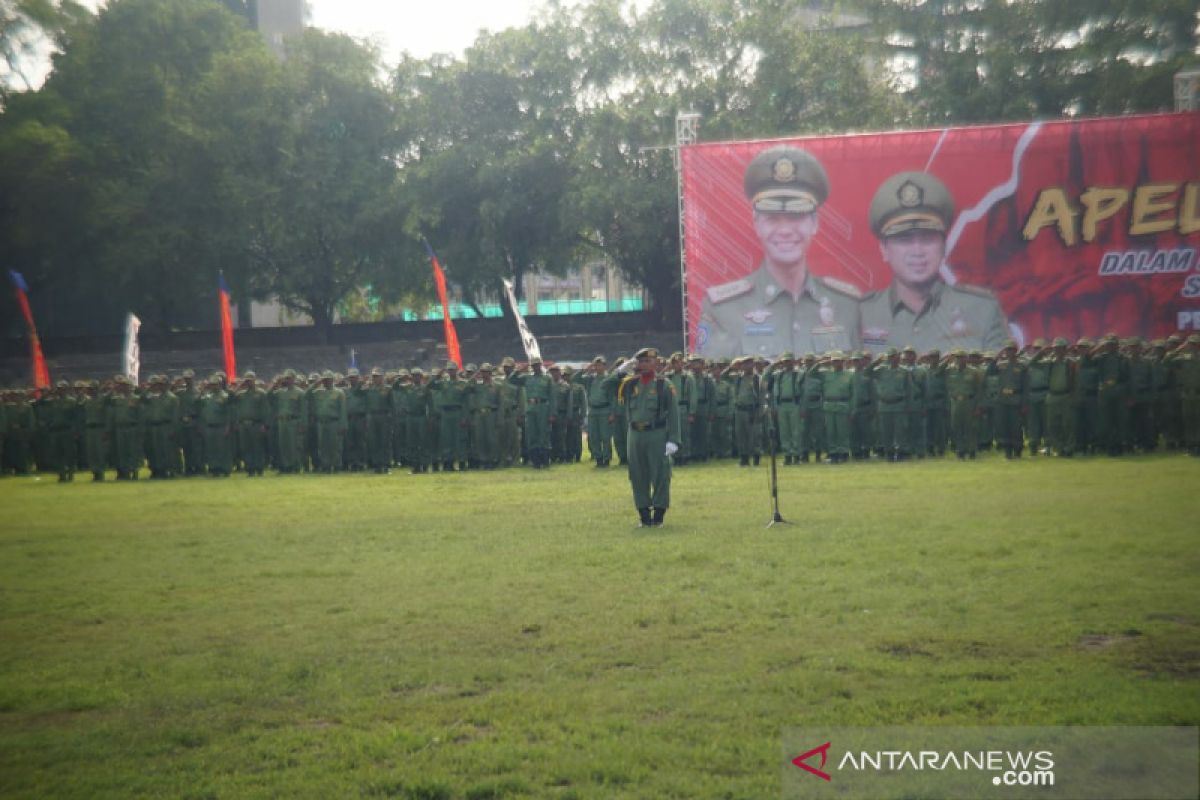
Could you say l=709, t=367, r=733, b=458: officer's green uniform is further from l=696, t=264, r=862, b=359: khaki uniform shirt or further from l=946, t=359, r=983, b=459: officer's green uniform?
l=696, t=264, r=862, b=359: khaki uniform shirt

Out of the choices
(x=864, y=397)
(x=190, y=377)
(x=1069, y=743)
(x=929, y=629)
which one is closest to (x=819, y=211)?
(x=864, y=397)

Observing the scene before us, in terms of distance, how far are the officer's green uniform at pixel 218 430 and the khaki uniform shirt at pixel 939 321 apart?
546 inches

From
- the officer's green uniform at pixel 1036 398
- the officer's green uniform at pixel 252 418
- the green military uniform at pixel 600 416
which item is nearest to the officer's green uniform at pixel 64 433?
the officer's green uniform at pixel 252 418

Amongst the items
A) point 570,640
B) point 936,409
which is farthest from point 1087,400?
point 570,640

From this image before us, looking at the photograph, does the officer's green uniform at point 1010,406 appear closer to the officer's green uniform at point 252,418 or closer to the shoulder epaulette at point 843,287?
the shoulder epaulette at point 843,287

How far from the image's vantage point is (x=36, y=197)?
47969 millimetres

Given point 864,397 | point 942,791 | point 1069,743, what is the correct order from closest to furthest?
point 942,791 < point 1069,743 < point 864,397

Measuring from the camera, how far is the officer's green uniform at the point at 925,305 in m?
27.8

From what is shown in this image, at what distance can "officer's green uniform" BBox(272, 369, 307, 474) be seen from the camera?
2281 centimetres

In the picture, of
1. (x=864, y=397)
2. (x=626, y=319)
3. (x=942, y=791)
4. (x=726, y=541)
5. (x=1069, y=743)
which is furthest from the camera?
(x=626, y=319)

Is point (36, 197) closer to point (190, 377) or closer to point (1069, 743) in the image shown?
point (190, 377)

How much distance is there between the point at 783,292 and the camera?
94.0 ft

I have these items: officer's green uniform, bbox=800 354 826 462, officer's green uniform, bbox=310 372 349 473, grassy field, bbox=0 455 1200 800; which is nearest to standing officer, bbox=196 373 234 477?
officer's green uniform, bbox=310 372 349 473

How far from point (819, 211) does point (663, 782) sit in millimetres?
24452
